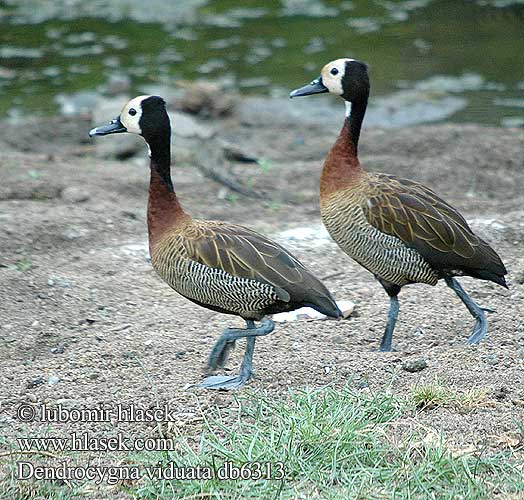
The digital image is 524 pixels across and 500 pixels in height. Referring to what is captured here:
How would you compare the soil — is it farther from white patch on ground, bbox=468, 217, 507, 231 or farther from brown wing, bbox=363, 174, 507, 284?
brown wing, bbox=363, 174, 507, 284

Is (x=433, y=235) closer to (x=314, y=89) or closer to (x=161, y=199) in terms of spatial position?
(x=314, y=89)

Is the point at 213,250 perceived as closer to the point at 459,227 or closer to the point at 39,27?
the point at 459,227

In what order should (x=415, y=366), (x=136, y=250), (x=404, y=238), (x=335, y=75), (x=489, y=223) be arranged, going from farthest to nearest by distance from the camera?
(x=489, y=223)
(x=136, y=250)
(x=335, y=75)
(x=404, y=238)
(x=415, y=366)

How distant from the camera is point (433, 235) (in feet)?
18.6

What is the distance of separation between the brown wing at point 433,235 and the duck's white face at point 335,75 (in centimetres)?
84

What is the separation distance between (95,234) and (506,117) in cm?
576

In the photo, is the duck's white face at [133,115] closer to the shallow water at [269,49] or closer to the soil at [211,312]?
the soil at [211,312]

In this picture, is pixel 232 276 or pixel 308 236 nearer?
pixel 232 276

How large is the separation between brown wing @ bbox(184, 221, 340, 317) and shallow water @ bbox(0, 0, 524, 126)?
6.70m

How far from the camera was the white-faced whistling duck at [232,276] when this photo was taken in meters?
5.08

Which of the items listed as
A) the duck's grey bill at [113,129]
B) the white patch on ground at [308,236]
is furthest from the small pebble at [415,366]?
the white patch on ground at [308,236]

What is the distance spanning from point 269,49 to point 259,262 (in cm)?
968

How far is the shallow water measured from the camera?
41.2 feet

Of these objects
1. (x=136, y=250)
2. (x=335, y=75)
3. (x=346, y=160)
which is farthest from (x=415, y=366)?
(x=136, y=250)
